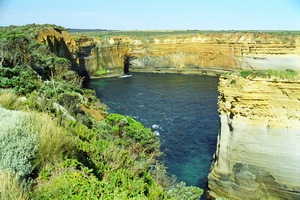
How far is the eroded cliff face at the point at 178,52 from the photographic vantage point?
72250 mm

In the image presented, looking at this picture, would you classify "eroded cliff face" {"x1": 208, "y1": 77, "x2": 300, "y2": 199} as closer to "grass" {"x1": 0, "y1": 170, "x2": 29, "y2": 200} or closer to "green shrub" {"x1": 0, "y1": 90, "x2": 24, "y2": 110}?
"green shrub" {"x1": 0, "y1": 90, "x2": 24, "y2": 110}

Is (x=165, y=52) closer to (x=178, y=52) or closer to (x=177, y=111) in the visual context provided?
(x=178, y=52)

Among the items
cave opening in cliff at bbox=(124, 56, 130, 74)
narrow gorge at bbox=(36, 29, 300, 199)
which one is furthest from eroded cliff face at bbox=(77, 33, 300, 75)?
narrow gorge at bbox=(36, 29, 300, 199)

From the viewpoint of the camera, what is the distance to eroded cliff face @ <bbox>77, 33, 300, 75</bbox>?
7225 cm

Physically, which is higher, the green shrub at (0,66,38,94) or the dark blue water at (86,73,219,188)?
the green shrub at (0,66,38,94)

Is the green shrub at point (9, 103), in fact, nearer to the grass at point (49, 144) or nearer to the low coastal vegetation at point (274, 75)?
the grass at point (49, 144)

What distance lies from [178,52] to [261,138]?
67.0 meters

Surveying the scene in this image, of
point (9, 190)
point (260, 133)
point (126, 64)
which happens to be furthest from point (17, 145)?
point (126, 64)

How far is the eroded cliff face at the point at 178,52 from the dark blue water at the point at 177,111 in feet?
26.3

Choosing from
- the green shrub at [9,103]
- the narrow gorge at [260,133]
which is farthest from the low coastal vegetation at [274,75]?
the green shrub at [9,103]

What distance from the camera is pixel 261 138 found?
1698 centimetres

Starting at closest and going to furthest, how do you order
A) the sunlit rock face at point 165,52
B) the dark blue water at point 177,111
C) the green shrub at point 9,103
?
the green shrub at point 9,103 → the dark blue water at point 177,111 → the sunlit rock face at point 165,52

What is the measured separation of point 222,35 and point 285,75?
6559 centimetres

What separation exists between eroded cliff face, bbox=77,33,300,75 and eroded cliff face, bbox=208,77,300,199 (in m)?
54.3
